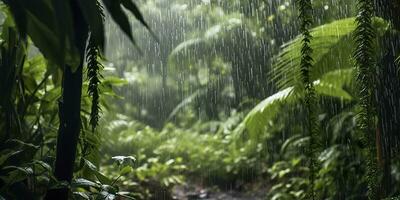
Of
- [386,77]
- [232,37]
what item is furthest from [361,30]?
[232,37]

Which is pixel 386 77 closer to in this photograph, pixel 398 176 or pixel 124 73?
pixel 398 176

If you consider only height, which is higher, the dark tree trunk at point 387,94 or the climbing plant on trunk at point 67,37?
the dark tree trunk at point 387,94

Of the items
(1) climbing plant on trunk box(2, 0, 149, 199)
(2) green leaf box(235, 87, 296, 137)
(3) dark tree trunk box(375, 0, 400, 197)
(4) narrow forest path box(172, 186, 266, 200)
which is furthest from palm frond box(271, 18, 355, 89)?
(4) narrow forest path box(172, 186, 266, 200)

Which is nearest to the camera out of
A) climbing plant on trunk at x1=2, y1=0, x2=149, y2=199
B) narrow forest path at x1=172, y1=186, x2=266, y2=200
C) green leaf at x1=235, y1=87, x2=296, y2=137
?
climbing plant on trunk at x1=2, y1=0, x2=149, y2=199

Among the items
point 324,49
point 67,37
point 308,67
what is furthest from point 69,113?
point 324,49

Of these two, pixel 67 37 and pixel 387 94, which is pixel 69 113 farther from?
pixel 387 94

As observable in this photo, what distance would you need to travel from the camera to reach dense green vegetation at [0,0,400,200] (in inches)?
45.9

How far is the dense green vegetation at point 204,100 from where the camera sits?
1166 mm

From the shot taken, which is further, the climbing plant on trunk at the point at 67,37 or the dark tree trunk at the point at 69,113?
the dark tree trunk at the point at 69,113

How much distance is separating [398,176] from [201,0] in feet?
16.3

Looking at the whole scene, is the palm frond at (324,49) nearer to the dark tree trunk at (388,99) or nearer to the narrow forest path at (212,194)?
the dark tree trunk at (388,99)

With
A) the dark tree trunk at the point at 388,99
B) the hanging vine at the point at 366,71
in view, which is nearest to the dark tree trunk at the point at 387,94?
the dark tree trunk at the point at 388,99

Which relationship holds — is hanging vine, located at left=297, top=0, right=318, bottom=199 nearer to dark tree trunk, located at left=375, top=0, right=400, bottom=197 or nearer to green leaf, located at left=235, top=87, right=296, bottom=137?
dark tree trunk, located at left=375, top=0, right=400, bottom=197

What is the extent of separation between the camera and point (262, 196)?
4719mm
